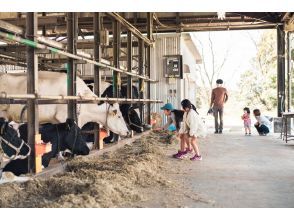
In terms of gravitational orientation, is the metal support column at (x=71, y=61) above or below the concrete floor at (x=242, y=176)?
above

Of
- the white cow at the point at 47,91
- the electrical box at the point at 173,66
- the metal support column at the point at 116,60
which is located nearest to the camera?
the white cow at the point at 47,91

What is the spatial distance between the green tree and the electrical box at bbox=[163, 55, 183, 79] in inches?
437

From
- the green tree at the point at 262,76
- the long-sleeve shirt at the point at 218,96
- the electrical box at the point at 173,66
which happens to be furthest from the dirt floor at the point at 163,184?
the green tree at the point at 262,76

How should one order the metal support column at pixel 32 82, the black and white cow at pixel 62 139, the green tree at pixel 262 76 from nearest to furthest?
the metal support column at pixel 32 82, the black and white cow at pixel 62 139, the green tree at pixel 262 76

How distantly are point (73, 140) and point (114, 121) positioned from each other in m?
2.04

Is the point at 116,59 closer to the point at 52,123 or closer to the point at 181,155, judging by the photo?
the point at 52,123

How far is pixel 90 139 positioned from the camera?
769 centimetres

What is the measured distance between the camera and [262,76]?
24766 mm

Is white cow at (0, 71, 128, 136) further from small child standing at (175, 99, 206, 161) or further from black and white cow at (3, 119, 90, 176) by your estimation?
small child standing at (175, 99, 206, 161)

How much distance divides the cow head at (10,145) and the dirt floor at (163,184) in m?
0.39

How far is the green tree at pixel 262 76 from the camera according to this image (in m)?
23.1

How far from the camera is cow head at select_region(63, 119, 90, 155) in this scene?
530cm

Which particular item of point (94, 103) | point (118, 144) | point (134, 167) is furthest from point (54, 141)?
point (118, 144)

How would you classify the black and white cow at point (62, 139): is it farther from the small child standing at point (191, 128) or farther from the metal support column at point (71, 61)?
the small child standing at point (191, 128)
